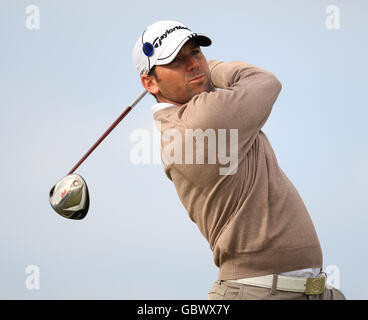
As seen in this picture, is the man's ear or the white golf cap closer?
the white golf cap

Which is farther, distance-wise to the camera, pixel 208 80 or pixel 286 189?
pixel 208 80

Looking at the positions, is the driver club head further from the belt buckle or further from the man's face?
the belt buckle

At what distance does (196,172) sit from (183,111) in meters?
0.32

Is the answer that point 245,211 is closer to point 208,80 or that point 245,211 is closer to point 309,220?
point 309,220

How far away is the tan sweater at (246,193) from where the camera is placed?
2750 millimetres

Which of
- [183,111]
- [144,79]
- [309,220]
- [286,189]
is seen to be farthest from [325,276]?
[144,79]

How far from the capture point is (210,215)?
9.55 ft

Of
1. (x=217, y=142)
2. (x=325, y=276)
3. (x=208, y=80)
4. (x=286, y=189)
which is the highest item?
(x=208, y=80)

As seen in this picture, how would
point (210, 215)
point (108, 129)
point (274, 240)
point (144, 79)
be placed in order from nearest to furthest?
point (274, 240), point (210, 215), point (144, 79), point (108, 129)

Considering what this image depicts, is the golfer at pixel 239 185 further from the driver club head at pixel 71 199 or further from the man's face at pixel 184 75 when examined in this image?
the driver club head at pixel 71 199

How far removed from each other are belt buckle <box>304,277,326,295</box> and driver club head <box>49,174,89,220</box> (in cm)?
131

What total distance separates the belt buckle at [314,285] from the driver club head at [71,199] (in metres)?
1.31

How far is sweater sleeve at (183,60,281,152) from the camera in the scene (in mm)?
2770

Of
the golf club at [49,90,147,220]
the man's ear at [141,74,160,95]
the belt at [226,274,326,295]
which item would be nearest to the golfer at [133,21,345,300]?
the belt at [226,274,326,295]
